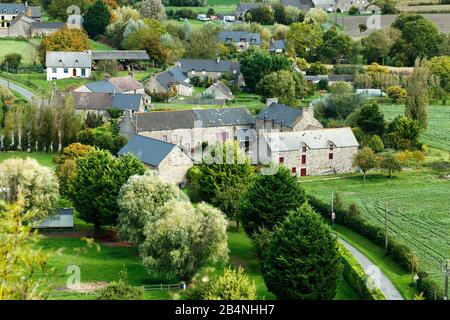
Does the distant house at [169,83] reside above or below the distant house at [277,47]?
below

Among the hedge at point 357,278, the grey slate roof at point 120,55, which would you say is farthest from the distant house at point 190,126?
the grey slate roof at point 120,55

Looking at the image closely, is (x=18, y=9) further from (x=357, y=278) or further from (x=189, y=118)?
(x=357, y=278)

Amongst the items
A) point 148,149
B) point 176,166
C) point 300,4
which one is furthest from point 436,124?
point 300,4

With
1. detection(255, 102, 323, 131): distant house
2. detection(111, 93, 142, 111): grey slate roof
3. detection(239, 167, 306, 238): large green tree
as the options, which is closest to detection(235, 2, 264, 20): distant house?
detection(111, 93, 142, 111): grey slate roof

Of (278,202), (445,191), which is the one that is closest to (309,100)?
(445,191)

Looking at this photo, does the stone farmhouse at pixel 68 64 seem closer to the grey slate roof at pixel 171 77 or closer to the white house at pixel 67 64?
the white house at pixel 67 64

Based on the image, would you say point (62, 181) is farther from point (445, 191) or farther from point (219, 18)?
point (219, 18)

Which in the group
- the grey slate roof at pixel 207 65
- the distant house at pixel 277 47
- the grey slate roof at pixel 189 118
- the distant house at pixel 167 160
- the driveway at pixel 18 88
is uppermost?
the distant house at pixel 277 47
